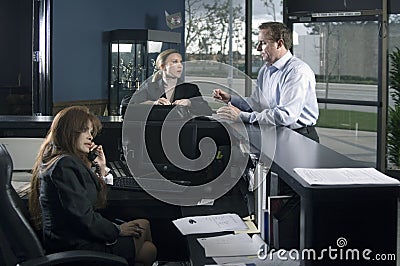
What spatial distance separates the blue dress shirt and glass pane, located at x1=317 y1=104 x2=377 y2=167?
12.0ft

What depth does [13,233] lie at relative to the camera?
2543mm

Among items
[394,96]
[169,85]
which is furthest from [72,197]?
[394,96]

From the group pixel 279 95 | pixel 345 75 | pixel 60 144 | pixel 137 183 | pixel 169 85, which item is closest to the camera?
pixel 60 144

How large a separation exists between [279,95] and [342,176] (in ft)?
6.15

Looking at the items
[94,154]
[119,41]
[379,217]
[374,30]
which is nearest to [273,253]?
[379,217]

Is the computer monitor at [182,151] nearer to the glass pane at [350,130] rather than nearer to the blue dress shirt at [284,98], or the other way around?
the blue dress shirt at [284,98]

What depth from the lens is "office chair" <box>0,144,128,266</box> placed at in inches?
99.5

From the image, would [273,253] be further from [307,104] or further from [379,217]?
[307,104]

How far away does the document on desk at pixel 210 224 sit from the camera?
2.73 meters

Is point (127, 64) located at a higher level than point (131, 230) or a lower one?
higher

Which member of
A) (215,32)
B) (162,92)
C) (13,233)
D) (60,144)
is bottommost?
(13,233)

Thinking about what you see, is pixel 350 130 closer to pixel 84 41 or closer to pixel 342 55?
pixel 342 55

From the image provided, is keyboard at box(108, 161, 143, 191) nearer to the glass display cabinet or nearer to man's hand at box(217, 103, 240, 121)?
man's hand at box(217, 103, 240, 121)

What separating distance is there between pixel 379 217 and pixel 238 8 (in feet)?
20.5
